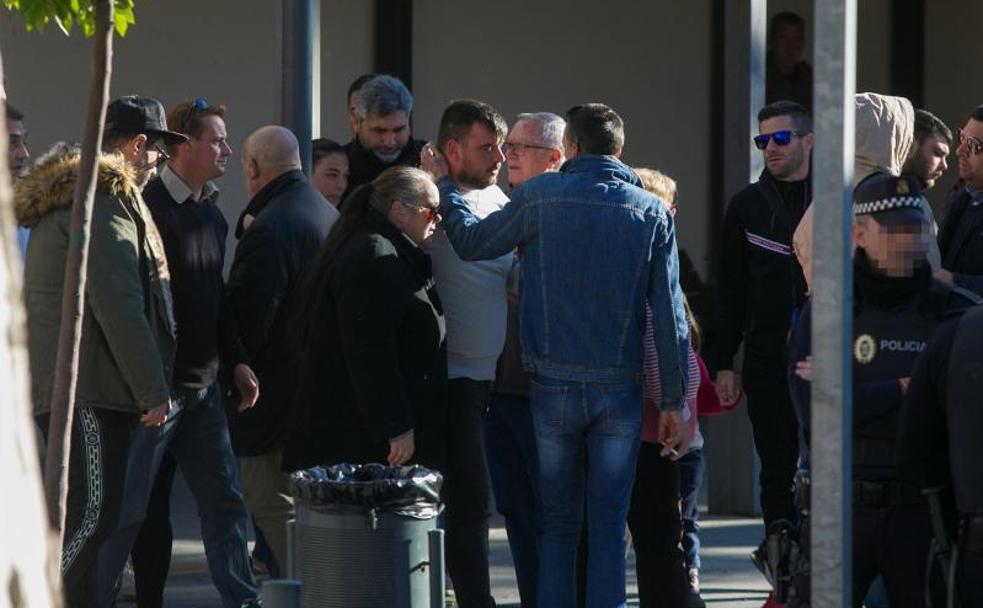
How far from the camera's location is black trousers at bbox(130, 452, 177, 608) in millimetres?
6441

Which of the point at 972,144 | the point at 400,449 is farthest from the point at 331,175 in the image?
the point at 972,144

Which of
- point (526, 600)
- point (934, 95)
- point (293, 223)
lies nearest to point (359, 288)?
point (293, 223)

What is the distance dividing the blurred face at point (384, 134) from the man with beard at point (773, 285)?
1.40m

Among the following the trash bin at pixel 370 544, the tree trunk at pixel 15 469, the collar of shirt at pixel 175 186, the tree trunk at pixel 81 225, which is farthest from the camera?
the collar of shirt at pixel 175 186

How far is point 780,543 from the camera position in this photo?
193 inches

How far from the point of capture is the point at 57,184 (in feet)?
18.7

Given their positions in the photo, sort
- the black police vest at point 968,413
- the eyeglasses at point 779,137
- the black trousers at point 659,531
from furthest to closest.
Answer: the eyeglasses at point 779,137 → the black trousers at point 659,531 → the black police vest at point 968,413

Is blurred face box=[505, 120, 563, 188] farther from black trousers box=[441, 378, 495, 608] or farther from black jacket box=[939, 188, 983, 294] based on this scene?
black jacket box=[939, 188, 983, 294]

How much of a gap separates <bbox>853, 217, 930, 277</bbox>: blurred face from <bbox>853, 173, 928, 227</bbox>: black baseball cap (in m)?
0.02

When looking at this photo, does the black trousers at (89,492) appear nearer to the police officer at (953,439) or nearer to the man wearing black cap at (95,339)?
the man wearing black cap at (95,339)

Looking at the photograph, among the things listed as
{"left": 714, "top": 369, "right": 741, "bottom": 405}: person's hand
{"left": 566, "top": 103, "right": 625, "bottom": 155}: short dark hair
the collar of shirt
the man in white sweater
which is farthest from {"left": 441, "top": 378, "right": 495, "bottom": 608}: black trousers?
{"left": 714, "top": 369, "right": 741, "bottom": 405}: person's hand

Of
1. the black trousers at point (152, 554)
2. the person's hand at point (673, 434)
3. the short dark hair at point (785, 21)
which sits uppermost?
the short dark hair at point (785, 21)

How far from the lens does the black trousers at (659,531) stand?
20.4 ft

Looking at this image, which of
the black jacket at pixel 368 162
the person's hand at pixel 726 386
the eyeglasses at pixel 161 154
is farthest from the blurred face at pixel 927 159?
the eyeglasses at pixel 161 154
